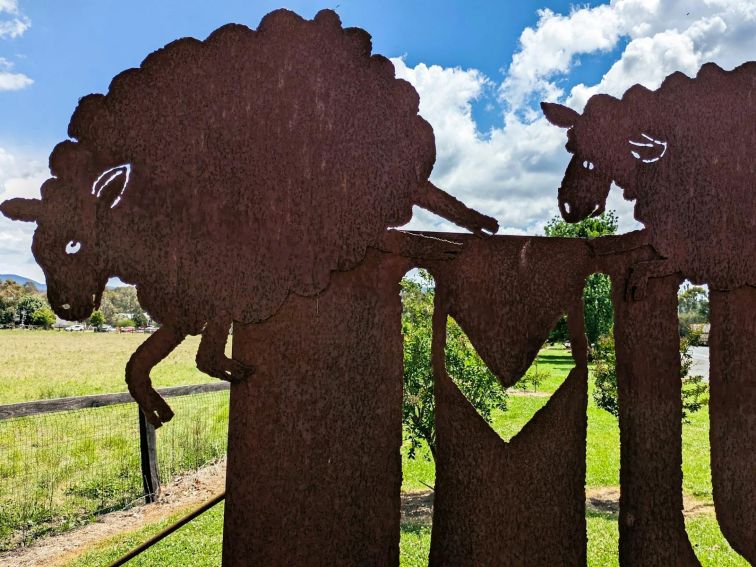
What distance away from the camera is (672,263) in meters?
2.64

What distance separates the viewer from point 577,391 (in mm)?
2529

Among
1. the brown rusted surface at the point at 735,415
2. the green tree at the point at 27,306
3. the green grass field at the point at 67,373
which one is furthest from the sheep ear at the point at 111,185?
the green tree at the point at 27,306

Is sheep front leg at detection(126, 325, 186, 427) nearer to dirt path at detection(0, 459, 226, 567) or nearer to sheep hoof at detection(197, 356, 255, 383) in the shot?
sheep hoof at detection(197, 356, 255, 383)

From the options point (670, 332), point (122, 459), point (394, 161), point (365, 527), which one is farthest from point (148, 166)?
point (122, 459)

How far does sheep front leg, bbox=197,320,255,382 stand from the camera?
233 centimetres

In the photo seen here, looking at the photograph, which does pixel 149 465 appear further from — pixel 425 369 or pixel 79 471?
pixel 425 369

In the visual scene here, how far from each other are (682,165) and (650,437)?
4.12 feet

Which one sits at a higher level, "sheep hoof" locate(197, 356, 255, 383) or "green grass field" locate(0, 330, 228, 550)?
"sheep hoof" locate(197, 356, 255, 383)

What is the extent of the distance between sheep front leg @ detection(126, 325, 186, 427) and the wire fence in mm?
4776

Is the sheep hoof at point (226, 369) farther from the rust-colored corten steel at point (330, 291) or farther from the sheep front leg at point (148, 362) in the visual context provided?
the sheep front leg at point (148, 362)

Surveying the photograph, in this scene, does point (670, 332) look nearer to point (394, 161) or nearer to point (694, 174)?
point (694, 174)

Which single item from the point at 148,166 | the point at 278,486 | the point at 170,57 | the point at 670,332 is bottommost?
the point at 278,486

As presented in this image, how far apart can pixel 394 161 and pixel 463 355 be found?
452cm

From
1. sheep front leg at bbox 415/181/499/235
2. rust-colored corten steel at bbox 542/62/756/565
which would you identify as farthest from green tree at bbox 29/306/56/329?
rust-colored corten steel at bbox 542/62/756/565
